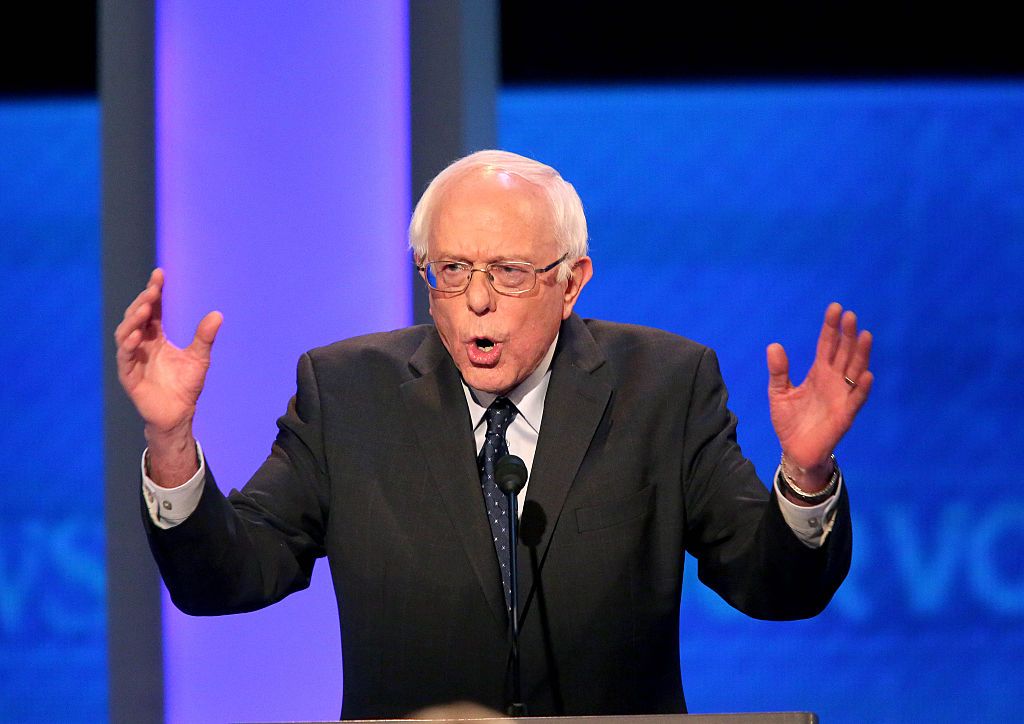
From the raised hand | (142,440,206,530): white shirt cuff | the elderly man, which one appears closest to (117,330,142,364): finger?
(142,440,206,530): white shirt cuff

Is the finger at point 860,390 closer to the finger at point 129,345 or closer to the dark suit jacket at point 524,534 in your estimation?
the dark suit jacket at point 524,534

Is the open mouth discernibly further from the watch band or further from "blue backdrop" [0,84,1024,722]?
"blue backdrop" [0,84,1024,722]

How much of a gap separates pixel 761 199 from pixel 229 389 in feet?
5.27

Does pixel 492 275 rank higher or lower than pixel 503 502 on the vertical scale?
higher

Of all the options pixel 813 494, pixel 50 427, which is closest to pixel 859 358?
pixel 813 494

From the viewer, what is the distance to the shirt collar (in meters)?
2.07

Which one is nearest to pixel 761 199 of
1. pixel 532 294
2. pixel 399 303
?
pixel 399 303

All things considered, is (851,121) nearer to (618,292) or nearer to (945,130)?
(945,130)

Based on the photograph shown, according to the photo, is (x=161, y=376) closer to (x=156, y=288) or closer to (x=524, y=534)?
(x=156, y=288)

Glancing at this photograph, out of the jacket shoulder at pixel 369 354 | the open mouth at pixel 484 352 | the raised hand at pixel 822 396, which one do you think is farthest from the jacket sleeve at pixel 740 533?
the jacket shoulder at pixel 369 354

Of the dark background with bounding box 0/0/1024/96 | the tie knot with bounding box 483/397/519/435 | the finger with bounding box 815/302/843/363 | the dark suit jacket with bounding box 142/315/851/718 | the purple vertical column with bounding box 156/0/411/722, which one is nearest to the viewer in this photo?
the finger with bounding box 815/302/843/363

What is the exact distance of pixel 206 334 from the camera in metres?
1.68

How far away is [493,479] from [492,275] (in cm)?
32

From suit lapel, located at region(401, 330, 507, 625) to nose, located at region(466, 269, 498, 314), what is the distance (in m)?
0.19
